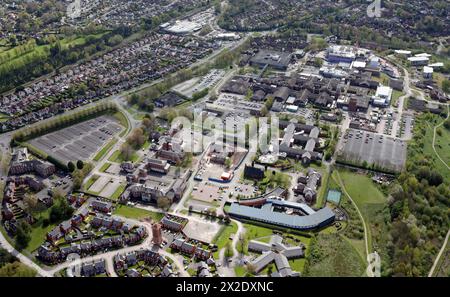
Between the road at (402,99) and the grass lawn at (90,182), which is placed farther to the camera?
the road at (402,99)

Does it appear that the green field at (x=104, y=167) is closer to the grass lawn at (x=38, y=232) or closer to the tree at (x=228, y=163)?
the grass lawn at (x=38, y=232)

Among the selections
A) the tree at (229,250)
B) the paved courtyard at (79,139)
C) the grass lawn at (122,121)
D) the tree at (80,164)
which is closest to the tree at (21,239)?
the tree at (80,164)

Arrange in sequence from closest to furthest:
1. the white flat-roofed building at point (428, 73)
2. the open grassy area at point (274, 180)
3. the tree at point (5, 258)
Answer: the tree at point (5, 258) → the open grassy area at point (274, 180) → the white flat-roofed building at point (428, 73)

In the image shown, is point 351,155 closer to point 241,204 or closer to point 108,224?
point 241,204

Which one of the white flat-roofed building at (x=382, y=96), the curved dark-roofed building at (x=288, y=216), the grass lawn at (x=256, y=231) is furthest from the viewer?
the white flat-roofed building at (x=382, y=96)

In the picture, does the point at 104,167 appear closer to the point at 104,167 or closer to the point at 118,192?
the point at 104,167

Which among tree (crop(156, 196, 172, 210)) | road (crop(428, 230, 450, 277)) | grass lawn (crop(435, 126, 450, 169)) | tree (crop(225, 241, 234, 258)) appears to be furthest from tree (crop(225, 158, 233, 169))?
grass lawn (crop(435, 126, 450, 169))
